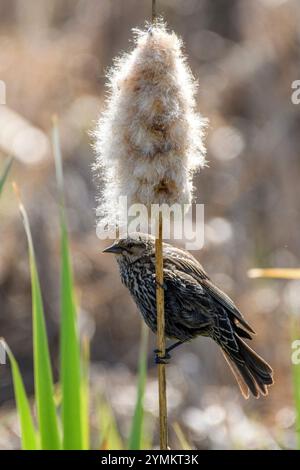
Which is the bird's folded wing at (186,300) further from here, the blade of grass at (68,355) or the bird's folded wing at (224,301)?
the blade of grass at (68,355)

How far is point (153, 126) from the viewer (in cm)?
188

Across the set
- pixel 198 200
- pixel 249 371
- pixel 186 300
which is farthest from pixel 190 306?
pixel 198 200

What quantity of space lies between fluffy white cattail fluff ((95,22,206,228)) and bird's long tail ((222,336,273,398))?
3.14ft

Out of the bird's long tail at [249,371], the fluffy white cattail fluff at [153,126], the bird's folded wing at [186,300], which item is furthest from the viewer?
the bird's folded wing at [186,300]

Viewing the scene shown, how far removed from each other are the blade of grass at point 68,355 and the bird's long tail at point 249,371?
76 centimetres

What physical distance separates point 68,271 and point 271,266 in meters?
4.39

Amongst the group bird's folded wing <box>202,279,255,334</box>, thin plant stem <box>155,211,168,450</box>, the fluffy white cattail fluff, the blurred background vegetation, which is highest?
the blurred background vegetation

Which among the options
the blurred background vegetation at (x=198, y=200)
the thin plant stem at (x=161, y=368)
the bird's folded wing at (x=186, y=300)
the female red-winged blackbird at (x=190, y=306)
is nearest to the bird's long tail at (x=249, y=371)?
the female red-winged blackbird at (x=190, y=306)

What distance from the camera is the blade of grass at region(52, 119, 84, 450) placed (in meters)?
2.03

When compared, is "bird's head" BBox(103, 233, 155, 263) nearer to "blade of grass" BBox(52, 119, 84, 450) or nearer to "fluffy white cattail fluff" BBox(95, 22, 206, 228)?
"blade of grass" BBox(52, 119, 84, 450)

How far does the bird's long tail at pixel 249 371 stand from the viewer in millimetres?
2730

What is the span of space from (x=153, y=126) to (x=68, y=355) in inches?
22.6

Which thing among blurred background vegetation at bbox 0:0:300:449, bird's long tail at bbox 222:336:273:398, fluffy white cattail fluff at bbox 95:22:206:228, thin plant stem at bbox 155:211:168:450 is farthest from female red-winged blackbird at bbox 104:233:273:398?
blurred background vegetation at bbox 0:0:300:449
